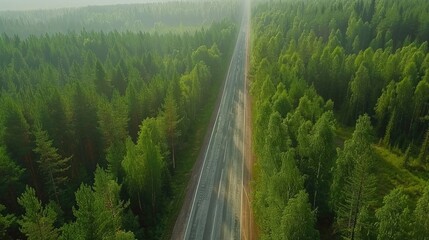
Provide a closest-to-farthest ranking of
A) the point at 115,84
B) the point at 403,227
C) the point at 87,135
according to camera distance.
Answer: the point at 403,227 → the point at 87,135 → the point at 115,84

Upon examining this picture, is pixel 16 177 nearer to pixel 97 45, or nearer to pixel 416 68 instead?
pixel 416 68

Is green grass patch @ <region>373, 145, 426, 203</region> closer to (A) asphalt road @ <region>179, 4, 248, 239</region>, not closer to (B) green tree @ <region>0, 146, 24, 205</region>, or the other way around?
(A) asphalt road @ <region>179, 4, 248, 239</region>

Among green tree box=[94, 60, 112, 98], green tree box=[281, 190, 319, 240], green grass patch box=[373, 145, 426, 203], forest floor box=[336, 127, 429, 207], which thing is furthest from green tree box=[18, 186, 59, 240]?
green tree box=[94, 60, 112, 98]

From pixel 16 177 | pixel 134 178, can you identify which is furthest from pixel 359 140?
pixel 16 177

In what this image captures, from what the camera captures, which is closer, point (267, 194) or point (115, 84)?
point (267, 194)

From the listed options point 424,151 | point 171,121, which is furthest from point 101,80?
point 424,151

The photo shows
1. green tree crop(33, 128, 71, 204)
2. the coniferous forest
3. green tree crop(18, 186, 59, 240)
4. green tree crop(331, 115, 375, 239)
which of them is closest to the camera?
green tree crop(18, 186, 59, 240)
